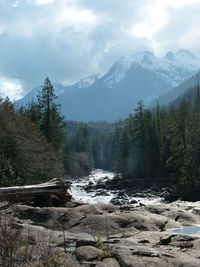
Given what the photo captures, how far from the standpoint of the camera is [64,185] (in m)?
17.8

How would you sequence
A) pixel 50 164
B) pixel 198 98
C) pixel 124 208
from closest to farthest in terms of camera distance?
pixel 124 208
pixel 50 164
pixel 198 98

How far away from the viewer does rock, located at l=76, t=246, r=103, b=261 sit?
8.24 m

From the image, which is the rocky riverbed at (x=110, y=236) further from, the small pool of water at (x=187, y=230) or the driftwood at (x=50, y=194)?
the driftwood at (x=50, y=194)

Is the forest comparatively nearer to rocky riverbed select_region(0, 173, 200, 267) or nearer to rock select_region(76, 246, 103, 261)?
rocky riverbed select_region(0, 173, 200, 267)

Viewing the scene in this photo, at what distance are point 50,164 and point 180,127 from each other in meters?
33.5

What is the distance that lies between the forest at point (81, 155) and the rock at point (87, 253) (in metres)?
4.40

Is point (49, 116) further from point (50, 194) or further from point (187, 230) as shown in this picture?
point (187, 230)

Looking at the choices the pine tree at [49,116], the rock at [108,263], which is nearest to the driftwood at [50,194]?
the rock at [108,263]

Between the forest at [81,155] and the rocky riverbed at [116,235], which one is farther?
the forest at [81,155]

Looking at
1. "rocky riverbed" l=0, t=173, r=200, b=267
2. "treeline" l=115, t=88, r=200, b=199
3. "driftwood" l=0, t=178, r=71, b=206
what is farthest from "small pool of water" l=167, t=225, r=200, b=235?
"treeline" l=115, t=88, r=200, b=199

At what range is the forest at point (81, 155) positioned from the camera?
33000 millimetres

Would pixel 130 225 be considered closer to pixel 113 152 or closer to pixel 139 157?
pixel 139 157

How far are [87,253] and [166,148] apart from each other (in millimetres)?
72185

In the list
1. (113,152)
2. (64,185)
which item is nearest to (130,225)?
(64,185)
